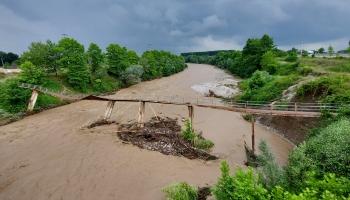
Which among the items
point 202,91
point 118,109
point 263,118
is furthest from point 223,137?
point 202,91

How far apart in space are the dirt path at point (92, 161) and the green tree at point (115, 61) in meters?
34.1

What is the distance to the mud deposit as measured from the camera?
28.3 metres

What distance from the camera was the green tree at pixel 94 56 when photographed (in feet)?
231

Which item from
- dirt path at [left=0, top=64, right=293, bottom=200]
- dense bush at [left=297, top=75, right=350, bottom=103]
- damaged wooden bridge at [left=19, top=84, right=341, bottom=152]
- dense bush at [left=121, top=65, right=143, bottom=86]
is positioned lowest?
dirt path at [left=0, top=64, right=293, bottom=200]

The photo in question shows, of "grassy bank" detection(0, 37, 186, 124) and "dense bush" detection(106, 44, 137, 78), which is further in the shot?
"dense bush" detection(106, 44, 137, 78)

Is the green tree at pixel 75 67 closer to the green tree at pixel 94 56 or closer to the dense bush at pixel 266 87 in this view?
the green tree at pixel 94 56

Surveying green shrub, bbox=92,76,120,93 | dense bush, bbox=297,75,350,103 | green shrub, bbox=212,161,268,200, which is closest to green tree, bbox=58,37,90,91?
green shrub, bbox=92,76,120,93

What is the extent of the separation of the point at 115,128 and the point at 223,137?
40.2 feet

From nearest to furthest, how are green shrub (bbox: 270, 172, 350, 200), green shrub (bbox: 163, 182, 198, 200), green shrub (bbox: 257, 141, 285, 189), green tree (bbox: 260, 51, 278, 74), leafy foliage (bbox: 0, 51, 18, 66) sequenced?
1. green shrub (bbox: 270, 172, 350, 200)
2. green shrub (bbox: 257, 141, 285, 189)
3. green shrub (bbox: 163, 182, 198, 200)
4. green tree (bbox: 260, 51, 278, 74)
5. leafy foliage (bbox: 0, 51, 18, 66)

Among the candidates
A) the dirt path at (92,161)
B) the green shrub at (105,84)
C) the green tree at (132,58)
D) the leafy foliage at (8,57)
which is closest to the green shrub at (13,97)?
the dirt path at (92,161)

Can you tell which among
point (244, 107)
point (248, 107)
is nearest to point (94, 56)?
point (244, 107)

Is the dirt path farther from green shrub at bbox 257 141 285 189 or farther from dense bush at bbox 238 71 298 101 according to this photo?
dense bush at bbox 238 71 298 101

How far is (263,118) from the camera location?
1666 inches

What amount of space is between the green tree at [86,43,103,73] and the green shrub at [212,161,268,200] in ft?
198
